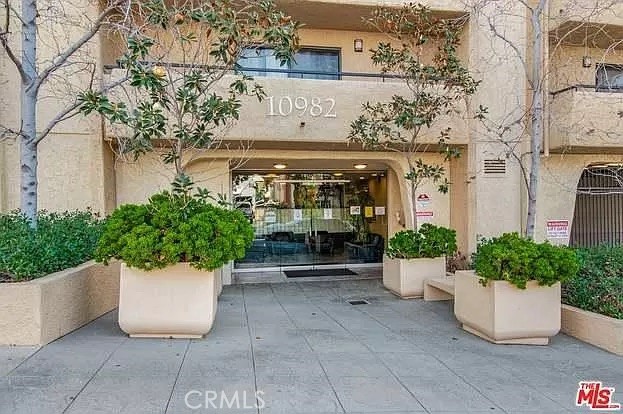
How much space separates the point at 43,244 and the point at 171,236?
1.84 m

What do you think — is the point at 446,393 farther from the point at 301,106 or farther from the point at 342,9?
the point at 342,9

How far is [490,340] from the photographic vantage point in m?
6.43

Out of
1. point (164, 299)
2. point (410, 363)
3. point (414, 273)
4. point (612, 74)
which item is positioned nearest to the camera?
point (410, 363)

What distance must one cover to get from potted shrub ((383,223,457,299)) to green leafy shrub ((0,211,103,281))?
564 cm

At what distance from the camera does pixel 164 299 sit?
5820mm

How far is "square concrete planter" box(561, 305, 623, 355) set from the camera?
609cm

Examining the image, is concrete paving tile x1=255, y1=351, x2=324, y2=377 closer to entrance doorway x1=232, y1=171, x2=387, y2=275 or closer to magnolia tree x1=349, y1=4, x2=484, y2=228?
magnolia tree x1=349, y1=4, x2=484, y2=228

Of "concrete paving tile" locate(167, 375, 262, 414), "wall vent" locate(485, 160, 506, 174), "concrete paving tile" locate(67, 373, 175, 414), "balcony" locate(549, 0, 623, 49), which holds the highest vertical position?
"balcony" locate(549, 0, 623, 49)

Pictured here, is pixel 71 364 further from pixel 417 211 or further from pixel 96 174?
pixel 417 211

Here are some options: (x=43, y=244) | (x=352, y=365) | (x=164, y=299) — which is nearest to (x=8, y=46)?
(x=43, y=244)

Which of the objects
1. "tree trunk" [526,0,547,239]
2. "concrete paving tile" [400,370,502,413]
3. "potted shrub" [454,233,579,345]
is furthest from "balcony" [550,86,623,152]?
"concrete paving tile" [400,370,502,413]

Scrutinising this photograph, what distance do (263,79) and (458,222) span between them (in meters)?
5.75

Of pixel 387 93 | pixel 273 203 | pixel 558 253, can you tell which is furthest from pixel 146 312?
pixel 273 203

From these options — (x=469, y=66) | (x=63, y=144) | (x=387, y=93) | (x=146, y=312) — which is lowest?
(x=146, y=312)
